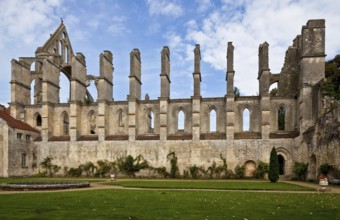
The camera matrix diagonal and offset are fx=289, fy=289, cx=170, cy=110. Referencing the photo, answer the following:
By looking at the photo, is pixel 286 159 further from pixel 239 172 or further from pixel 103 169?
pixel 103 169

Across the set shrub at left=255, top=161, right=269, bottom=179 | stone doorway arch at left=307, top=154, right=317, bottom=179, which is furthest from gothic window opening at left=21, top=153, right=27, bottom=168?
stone doorway arch at left=307, top=154, right=317, bottom=179

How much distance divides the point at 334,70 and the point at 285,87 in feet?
20.7

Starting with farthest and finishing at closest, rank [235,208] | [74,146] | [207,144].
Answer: [74,146], [207,144], [235,208]

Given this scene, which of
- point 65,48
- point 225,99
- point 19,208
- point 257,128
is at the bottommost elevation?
point 19,208

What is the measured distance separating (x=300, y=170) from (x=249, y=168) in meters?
5.35

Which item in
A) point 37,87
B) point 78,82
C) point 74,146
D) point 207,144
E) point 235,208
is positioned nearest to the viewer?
point 235,208

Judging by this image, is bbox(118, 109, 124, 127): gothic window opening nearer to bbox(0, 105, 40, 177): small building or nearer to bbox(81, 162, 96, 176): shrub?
bbox(81, 162, 96, 176): shrub

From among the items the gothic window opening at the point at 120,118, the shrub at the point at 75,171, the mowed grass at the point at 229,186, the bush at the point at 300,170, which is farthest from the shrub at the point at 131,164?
the bush at the point at 300,170

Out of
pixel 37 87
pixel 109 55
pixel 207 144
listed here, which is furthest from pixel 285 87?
pixel 37 87

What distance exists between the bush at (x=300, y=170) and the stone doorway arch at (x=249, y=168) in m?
4.18

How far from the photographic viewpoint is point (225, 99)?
34375 mm

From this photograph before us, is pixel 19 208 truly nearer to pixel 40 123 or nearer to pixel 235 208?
pixel 235 208

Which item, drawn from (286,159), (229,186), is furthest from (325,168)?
(229,186)

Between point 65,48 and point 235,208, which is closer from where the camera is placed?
point 235,208
